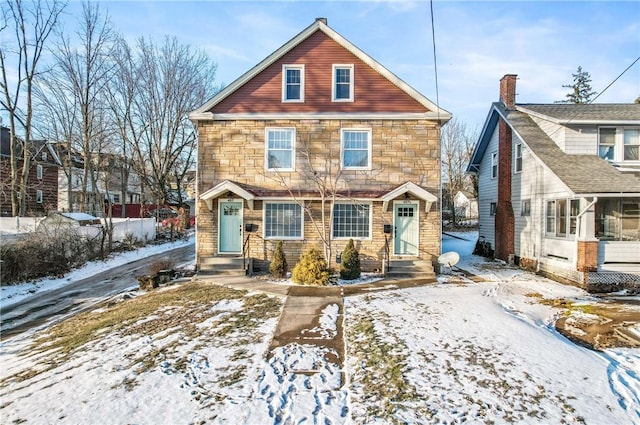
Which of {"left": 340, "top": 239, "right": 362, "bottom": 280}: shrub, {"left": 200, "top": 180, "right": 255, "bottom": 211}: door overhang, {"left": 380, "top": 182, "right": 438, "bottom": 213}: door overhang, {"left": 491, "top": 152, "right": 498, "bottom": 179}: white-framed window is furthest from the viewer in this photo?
{"left": 491, "top": 152, "right": 498, "bottom": 179}: white-framed window

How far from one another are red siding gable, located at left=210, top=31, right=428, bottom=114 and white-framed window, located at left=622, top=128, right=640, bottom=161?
803 cm

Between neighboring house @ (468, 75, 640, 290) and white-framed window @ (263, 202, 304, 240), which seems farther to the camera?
white-framed window @ (263, 202, 304, 240)

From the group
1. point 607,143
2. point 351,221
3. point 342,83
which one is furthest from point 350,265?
point 607,143

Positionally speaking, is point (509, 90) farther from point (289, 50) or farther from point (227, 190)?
point (227, 190)

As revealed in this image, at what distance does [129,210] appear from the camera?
38625mm

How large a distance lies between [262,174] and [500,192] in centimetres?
1129

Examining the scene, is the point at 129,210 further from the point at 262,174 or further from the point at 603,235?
the point at 603,235

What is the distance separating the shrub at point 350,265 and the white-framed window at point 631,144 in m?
11.2

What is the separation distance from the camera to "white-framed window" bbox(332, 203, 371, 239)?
494 inches

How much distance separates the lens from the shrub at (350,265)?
11.2 meters

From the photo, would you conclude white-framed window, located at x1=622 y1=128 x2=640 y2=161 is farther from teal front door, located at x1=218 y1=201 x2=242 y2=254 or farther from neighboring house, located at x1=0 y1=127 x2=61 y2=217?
neighboring house, located at x1=0 y1=127 x2=61 y2=217

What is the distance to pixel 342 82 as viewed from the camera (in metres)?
12.7

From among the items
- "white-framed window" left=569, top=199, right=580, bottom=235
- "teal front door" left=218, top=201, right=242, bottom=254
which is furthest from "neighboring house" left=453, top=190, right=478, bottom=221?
"teal front door" left=218, top=201, right=242, bottom=254

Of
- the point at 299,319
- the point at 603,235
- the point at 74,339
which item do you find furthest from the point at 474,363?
the point at 603,235
